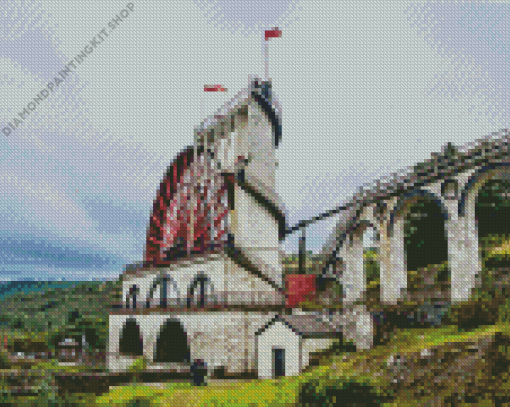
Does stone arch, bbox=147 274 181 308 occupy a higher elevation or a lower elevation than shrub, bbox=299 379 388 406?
higher

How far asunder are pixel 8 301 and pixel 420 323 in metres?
111

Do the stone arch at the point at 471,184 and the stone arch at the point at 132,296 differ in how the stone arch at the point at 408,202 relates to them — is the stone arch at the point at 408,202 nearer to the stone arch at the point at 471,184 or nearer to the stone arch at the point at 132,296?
the stone arch at the point at 471,184

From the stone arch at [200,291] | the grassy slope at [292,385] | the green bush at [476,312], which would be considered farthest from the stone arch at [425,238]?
the stone arch at [200,291]

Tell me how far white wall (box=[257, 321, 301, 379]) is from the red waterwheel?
26.1ft

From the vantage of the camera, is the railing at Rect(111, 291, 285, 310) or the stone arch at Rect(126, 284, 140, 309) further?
the stone arch at Rect(126, 284, 140, 309)

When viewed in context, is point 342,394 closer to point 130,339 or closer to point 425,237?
point 425,237

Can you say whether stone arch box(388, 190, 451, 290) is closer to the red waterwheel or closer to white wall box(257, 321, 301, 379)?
white wall box(257, 321, 301, 379)

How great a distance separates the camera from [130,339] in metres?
40.5

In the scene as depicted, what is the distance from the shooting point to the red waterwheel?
3722 cm

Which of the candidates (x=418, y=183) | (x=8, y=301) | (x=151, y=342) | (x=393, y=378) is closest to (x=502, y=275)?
(x=418, y=183)

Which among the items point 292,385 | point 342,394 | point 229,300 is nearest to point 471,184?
point 292,385

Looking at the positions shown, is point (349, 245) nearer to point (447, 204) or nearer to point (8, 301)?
point (447, 204)

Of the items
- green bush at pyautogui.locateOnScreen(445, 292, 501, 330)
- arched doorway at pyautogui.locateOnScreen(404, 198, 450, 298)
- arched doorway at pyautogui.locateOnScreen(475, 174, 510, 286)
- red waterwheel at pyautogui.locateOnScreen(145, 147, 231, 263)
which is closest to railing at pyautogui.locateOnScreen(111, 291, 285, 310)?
red waterwheel at pyautogui.locateOnScreen(145, 147, 231, 263)

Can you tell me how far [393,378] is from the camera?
1803cm
